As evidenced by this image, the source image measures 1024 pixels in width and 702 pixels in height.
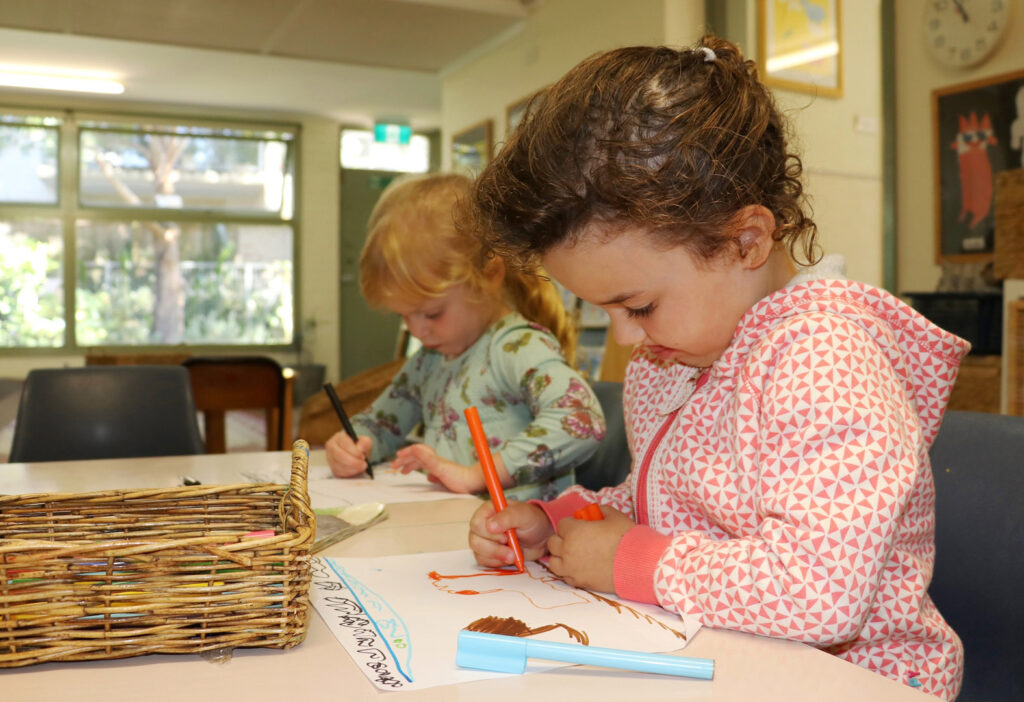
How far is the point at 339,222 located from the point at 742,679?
24.7 ft

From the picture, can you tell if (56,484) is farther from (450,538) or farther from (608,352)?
(608,352)

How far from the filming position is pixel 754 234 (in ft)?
2.31

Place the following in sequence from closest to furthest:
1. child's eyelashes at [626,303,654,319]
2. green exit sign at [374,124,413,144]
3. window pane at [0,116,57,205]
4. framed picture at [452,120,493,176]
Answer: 1. child's eyelashes at [626,303,654,319]
2. framed picture at [452,120,493,176]
3. window pane at [0,116,57,205]
4. green exit sign at [374,124,413,144]

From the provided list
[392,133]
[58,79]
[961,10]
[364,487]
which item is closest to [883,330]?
[364,487]

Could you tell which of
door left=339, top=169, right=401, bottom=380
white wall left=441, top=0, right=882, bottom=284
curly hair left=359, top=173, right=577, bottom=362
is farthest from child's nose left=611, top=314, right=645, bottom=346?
door left=339, top=169, right=401, bottom=380

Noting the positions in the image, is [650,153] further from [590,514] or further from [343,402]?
[343,402]

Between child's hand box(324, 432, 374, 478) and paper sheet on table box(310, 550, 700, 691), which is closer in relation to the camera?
paper sheet on table box(310, 550, 700, 691)

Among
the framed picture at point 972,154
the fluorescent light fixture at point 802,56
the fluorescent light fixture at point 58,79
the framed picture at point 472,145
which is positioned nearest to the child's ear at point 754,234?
the fluorescent light fixture at point 802,56

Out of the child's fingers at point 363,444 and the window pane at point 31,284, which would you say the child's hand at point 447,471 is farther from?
the window pane at point 31,284

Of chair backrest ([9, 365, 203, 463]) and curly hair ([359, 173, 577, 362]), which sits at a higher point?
curly hair ([359, 173, 577, 362])

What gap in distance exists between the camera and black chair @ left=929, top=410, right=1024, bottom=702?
0.78 metres

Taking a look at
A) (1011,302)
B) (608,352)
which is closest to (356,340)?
(608,352)

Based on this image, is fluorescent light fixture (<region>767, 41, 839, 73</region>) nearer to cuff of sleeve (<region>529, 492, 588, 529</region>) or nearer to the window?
cuff of sleeve (<region>529, 492, 588, 529</region>)

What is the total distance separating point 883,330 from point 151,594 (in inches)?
21.2
